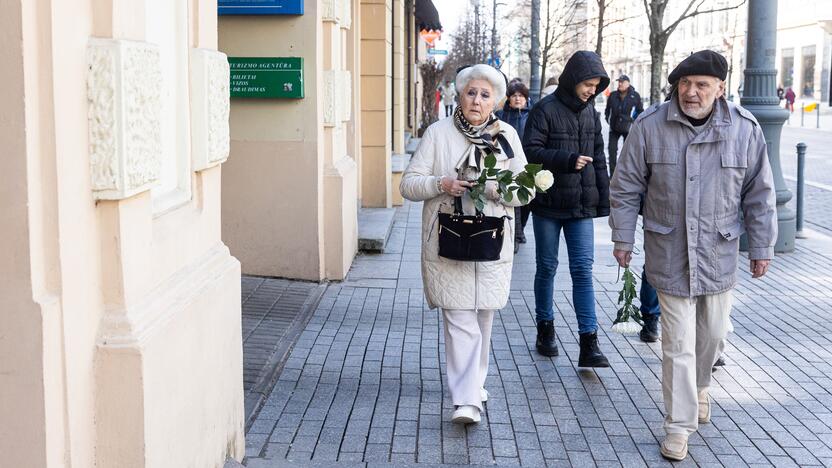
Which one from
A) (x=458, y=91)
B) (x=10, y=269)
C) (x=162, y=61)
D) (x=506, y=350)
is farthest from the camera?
(x=506, y=350)

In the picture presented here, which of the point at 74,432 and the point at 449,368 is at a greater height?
the point at 74,432

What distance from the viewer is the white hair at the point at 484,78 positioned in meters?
5.52

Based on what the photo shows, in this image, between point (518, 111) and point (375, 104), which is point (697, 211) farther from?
point (375, 104)

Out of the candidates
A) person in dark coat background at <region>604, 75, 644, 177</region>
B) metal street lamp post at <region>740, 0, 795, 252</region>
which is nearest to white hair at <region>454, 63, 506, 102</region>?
metal street lamp post at <region>740, 0, 795, 252</region>

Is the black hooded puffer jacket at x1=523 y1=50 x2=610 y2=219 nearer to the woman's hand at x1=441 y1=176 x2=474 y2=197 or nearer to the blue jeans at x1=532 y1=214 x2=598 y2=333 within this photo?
the blue jeans at x1=532 y1=214 x2=598 y2=333

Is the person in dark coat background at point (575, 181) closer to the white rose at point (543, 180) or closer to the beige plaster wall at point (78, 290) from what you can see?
the white rose at point (543, 180)

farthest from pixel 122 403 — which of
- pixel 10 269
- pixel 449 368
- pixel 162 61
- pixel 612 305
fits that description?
pixel 612 305

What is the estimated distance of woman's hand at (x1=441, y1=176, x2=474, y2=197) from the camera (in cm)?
532

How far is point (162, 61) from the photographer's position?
4.06 m

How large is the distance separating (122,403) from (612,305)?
5953 mm

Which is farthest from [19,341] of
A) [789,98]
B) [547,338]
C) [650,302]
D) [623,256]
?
[789,98]

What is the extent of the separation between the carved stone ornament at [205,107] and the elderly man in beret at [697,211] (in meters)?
2.09

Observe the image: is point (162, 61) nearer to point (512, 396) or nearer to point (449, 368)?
point (449, 368)

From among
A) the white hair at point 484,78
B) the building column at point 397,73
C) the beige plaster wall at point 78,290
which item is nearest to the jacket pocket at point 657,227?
the white hair at point 484,78
